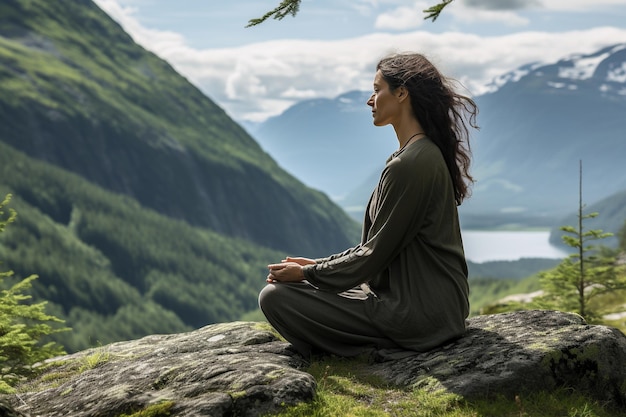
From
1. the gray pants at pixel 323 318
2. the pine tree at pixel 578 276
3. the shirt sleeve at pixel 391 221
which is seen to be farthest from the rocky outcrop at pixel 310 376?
the pine tree at pixel 578 276

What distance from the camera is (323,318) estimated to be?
28.9ft

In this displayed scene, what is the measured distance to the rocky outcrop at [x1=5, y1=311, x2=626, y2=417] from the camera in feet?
23.5

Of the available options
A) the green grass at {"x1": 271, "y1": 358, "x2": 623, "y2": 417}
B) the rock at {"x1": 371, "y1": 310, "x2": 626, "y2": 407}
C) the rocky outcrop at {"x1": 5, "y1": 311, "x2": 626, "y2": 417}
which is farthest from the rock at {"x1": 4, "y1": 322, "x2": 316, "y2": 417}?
the rock at {"x1": 371, "y1": 310, "x2": 626, "y2": 407}

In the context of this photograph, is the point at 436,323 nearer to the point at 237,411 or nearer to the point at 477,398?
the point at 477,398

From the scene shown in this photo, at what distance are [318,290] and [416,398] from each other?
6.51 feet

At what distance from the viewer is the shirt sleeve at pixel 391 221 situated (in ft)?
27.1

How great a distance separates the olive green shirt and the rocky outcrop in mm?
395

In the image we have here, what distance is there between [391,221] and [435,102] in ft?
5.28

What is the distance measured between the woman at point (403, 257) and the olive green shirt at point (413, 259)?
0.04 feet

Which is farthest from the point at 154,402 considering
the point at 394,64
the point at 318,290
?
the point at 394,64

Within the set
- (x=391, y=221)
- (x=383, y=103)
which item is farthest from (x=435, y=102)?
(x=391, y=221)

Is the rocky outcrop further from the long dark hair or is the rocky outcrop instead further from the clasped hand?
the long dark hair

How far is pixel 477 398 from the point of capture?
7.41 meters

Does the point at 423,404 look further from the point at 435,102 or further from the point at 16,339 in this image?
the point at 16,339
